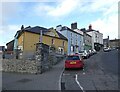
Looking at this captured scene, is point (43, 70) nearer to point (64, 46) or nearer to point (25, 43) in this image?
point (25, 43)

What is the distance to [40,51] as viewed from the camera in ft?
64.9

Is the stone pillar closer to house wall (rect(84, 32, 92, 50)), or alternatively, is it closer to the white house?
the white house

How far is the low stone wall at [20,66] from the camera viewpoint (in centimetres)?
1892

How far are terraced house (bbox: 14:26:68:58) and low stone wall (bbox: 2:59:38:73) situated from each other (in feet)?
53.2

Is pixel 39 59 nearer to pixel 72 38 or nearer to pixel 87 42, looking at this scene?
pixel 72 38

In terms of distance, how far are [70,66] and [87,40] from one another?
54.0m

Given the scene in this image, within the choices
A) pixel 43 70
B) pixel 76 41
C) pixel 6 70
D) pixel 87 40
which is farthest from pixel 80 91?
pixel 87 40

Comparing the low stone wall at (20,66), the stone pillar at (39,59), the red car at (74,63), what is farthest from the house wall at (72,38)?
the stone pillar at (39,59)

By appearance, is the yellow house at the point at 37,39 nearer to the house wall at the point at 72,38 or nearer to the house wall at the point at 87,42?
the house wall at the point at 72,38

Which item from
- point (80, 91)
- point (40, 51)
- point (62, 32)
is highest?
point (62, 32)

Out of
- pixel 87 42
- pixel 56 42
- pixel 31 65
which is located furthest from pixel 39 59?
pixel 87 42

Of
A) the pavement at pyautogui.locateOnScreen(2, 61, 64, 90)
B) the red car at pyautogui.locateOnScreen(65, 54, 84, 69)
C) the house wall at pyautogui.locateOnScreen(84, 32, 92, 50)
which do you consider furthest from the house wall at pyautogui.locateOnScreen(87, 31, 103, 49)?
the pavement at pyautogui.locateOnScreen(2, 61, 64, 90)

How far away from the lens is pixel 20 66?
65.5 ft

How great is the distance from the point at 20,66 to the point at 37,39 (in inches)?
1054
